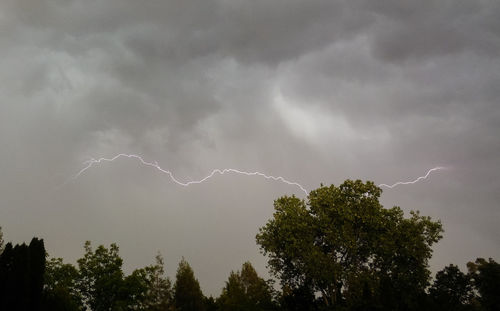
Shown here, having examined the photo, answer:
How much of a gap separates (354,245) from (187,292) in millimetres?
32064

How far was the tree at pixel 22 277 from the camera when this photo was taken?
2945cm

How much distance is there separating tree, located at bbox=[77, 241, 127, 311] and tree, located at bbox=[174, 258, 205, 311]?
1179 centimetres

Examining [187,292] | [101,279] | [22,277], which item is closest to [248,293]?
[187,292]

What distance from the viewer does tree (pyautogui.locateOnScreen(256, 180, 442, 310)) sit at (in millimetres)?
33562

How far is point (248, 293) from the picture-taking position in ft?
188

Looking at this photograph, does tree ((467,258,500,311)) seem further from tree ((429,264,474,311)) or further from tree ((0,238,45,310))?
tree ((0,238,45,310))

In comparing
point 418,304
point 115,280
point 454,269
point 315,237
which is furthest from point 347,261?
point 454,269

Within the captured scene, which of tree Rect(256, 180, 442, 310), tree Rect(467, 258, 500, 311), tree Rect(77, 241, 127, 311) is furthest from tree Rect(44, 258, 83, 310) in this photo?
tree Rect(467, 258, 500, 311)

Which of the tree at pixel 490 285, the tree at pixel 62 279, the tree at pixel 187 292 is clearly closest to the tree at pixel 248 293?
the tree at pixel 187 292

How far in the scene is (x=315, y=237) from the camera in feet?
123

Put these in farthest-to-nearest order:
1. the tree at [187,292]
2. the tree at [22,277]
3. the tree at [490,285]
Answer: the tree at [187,292], the tree at [490,285], the tree at [22,277]

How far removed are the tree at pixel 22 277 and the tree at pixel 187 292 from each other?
83.9 ft

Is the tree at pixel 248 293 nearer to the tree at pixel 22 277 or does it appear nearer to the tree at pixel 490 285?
the tree at pixel 22 277

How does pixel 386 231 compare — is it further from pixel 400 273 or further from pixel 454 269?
pixel 454 269
